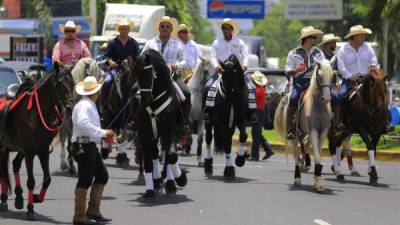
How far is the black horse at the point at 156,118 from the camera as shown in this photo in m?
13.8

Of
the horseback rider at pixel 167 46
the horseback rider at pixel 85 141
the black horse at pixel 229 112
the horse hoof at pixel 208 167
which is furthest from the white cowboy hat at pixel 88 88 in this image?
the horse hoof at pixel 208 167

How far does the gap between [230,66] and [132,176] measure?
2.77 meters

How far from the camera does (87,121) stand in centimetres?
1139

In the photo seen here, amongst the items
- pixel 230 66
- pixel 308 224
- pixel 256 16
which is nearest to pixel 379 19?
pixel 230 66

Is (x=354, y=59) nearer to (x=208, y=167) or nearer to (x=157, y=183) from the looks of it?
(x=208, y=167)

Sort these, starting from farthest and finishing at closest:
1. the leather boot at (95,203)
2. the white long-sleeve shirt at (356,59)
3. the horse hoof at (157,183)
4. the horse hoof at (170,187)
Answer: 1. the white long-sleeve shirt at (356,59)
2. the horse hoof at (157,183)
3. the horse hoof at (170,187)
4. the leather boot at (95,203)

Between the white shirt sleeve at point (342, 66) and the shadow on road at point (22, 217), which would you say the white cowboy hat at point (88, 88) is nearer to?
the shadow on road at point (22, 217)

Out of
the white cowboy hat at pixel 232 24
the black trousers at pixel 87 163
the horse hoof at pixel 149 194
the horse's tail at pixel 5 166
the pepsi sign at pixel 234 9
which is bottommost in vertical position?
the horse hoof at pixel 149 194

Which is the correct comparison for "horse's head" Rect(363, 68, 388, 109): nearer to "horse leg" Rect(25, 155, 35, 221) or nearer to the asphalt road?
the asphalt road

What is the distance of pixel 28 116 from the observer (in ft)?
41.3

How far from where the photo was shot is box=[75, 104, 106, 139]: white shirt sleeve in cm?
1138

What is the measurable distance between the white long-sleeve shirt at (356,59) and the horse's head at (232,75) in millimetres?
1985

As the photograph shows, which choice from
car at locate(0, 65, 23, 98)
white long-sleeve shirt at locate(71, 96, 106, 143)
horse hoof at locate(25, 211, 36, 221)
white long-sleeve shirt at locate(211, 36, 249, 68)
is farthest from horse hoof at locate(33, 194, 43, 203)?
car at locate(0, 65, 23, 98)

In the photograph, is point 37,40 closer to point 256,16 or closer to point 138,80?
point 256,16
